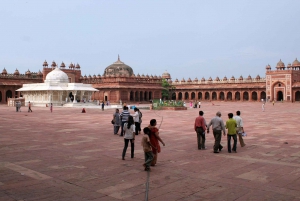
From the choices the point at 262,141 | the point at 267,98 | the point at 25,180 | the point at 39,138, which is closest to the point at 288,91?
the point at 267,98

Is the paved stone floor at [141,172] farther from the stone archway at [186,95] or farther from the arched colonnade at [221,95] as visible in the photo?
the stone archway at [186,95]

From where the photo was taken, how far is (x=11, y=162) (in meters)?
7.12

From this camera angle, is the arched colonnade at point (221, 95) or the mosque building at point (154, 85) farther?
the arched colonnade at point (221, 95)

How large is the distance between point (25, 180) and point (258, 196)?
4.13m

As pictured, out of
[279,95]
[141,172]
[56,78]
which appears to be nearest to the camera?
[141,172]

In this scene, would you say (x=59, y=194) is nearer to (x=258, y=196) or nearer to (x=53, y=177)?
(x=53, y=177)

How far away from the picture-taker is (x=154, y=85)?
5978cm

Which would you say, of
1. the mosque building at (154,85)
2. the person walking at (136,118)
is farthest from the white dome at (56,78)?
the person walking at (136,118)

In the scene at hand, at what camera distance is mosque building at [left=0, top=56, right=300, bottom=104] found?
176ft

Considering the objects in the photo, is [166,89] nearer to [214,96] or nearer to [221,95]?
[214,96]

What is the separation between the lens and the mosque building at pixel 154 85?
176 feet

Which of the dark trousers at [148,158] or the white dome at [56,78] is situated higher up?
the white dome at [56,78]

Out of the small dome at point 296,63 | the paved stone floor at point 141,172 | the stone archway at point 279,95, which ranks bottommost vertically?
the paved stone floor at point 141,172

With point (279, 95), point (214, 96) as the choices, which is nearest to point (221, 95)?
point (214, 96)
